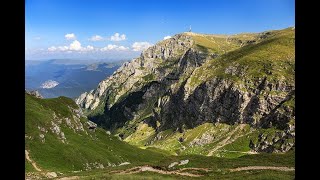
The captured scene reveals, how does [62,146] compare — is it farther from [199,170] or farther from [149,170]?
[199,170]

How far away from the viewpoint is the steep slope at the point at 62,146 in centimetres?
11831

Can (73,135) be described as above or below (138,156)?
above

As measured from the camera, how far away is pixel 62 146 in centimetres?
13625

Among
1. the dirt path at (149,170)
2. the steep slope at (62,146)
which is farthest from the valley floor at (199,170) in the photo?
the steep slope at (62,146)

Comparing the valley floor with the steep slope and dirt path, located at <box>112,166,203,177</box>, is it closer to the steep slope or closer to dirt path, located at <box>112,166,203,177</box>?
dirt path, located at <box>112,166,203,177</box>

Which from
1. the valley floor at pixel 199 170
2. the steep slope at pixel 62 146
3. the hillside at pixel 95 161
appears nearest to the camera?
the valley floor at pixel 199 170

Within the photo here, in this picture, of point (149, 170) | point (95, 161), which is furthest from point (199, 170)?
point (95, 161)

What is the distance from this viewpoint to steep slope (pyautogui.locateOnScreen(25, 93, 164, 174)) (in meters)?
118

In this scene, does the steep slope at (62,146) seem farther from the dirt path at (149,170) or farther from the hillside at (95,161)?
the dirt path at (149,170)

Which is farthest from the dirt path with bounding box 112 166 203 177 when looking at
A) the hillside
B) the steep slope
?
the steep slope
